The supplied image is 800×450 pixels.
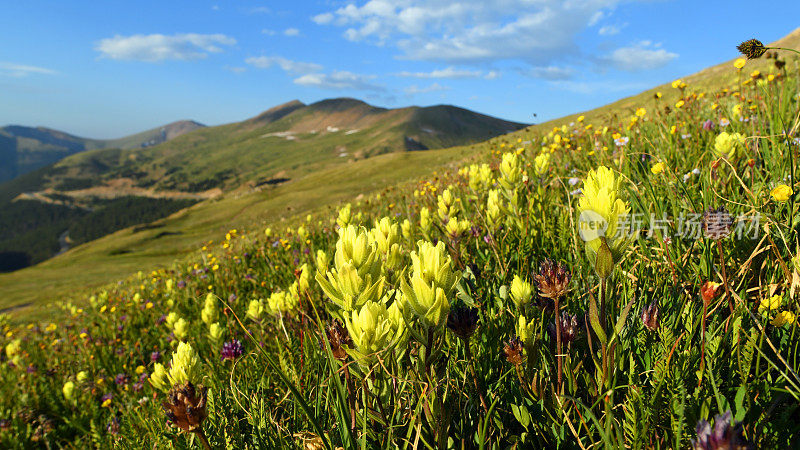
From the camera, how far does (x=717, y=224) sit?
107 inches

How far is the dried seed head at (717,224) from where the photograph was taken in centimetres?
259

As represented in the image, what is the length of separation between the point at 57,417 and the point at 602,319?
7062 mm

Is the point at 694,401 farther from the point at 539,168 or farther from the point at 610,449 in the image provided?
the point at 539,168

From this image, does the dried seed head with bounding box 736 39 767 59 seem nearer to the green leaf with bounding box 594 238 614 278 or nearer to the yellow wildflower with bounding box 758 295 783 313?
the yellow wildflower with bounding box 758 295 783 313

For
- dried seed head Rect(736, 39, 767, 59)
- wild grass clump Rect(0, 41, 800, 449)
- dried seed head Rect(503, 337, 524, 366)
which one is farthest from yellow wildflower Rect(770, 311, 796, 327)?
dried seed head Rect(736, 39, 767, 59)

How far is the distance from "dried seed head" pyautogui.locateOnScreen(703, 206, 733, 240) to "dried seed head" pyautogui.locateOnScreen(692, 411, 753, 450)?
1.76 meters

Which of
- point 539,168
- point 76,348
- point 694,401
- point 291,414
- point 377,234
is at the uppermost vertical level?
point 539,168

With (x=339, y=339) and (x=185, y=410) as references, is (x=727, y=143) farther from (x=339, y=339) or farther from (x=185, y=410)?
(x=185, y=410)

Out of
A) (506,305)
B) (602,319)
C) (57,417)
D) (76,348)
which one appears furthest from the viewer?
(76,348)

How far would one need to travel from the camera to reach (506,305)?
8.98ft

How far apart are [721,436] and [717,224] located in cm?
209

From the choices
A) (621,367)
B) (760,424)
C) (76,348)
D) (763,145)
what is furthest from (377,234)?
(76,348)

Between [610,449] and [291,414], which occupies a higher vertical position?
[610,449]

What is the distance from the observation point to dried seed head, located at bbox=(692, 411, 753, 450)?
3.66 ft
